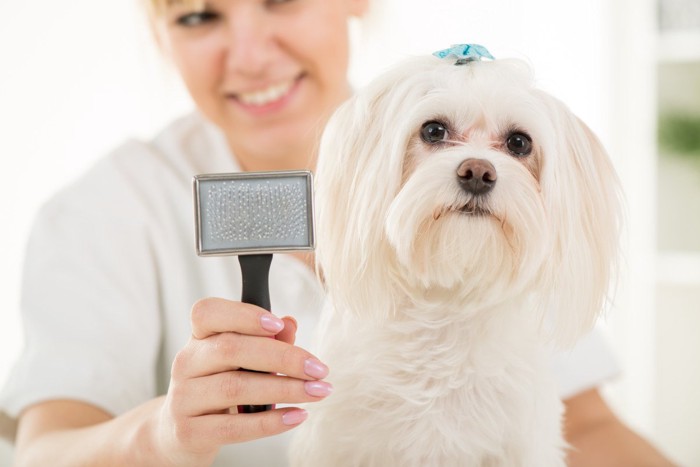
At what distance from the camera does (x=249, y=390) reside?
0.79 m

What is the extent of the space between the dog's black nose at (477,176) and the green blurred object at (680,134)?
79.9 inches

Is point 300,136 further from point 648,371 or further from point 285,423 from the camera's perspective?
point 648,371

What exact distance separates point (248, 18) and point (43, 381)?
2.18 feet

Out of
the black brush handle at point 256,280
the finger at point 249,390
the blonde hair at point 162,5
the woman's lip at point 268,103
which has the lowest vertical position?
the finger at point 249,390

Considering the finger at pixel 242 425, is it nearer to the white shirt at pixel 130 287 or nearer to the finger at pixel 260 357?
the finger at pixel 260 357

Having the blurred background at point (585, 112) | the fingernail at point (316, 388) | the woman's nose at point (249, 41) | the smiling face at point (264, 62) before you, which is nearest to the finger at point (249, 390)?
the fingernail at point (316, 388)

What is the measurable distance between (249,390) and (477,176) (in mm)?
317

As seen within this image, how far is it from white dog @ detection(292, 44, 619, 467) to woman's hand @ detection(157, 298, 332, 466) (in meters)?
0.10

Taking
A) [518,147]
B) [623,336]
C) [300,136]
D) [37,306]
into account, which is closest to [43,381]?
[37,306]

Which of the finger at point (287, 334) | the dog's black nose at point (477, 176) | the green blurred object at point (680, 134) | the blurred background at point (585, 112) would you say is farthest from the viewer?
the green blurred object at point (680, 134)

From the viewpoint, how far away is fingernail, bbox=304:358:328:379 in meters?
0.78

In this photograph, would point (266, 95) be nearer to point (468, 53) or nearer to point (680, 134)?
point (468, 53)

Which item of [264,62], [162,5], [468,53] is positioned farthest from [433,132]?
[162,5]

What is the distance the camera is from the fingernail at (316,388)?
0.78m
